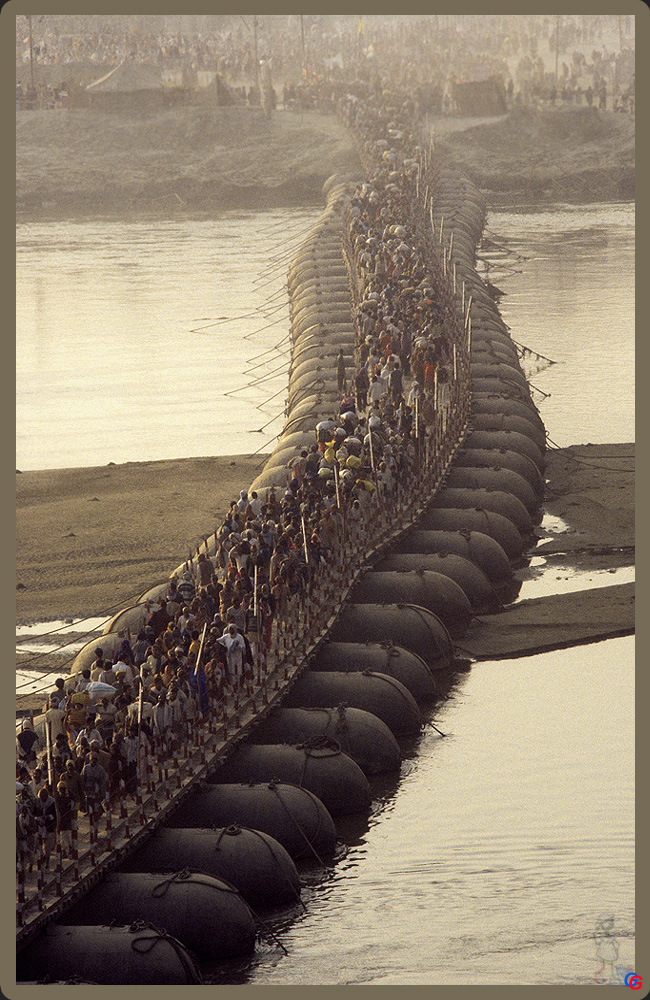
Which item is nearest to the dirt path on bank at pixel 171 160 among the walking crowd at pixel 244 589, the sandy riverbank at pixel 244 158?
the sandy riverbank at pixel 244 158

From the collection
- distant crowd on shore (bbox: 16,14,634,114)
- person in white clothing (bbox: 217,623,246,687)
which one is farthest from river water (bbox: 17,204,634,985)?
distant crowd on shore (bbox: 16,14,634,114)

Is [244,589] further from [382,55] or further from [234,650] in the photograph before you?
[382,55]

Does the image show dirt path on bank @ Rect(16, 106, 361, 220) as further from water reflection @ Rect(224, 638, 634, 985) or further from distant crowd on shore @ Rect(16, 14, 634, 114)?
water reflection @ Rect(224, 638, 634, 985)

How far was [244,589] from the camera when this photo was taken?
31094mm

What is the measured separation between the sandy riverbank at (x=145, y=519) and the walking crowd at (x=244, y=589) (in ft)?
12.9

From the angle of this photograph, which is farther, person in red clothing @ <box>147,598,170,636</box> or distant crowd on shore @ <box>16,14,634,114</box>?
distant crowd on shore @ <box>16,14,634,114</box>

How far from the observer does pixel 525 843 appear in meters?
28.1

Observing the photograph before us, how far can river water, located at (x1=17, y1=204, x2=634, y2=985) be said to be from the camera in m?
25.0

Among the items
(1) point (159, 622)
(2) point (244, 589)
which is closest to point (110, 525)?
(2) point (244, 589)

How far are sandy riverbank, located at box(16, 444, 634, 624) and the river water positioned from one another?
274cm

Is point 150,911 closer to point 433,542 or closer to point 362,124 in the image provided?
point 433,542

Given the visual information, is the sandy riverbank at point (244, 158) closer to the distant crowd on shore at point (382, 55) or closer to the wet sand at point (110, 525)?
the distant crowd on shore at point (382, 55)

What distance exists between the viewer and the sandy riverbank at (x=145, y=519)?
39469 millimetres

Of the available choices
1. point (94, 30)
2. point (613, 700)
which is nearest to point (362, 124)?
point (94, 30)
